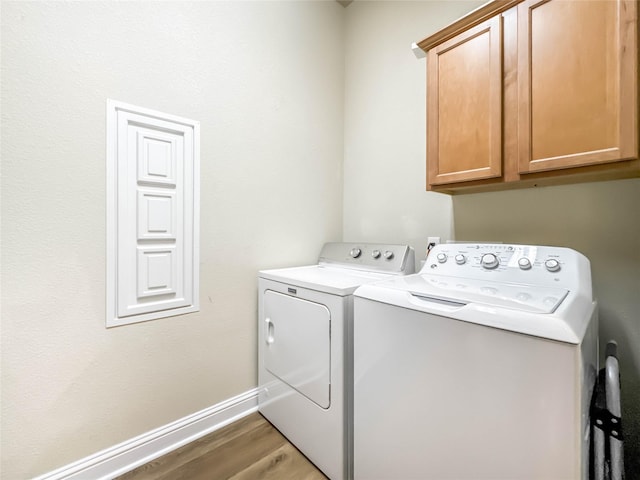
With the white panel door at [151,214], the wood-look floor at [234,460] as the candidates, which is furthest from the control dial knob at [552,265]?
the white panel door at [151,214]

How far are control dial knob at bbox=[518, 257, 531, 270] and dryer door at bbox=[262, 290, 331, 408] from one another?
771 mm

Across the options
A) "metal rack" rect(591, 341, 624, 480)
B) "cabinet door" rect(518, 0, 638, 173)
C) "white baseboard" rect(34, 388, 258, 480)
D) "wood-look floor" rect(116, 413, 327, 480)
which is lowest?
"wood-look floor" rect(116, 413, 327, 480)

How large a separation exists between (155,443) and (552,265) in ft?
6.09

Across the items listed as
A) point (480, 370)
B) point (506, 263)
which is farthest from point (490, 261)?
point (480, 370)

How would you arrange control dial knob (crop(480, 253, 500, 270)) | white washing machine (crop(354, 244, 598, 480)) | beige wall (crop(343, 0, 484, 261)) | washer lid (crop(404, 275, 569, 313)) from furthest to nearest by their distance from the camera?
beige wall (crop(343, 0, 484, 261)) → control dial knob (crop(480, 253, 500, 270)) → washer lid (crop(404, 275, 569, 313)) → white washing machine (crop(354, 244, 598, 480))

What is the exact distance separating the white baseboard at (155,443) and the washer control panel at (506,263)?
1299mm

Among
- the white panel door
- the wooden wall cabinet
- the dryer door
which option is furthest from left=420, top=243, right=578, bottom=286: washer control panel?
the white panel door

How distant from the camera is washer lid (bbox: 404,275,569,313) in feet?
2.62

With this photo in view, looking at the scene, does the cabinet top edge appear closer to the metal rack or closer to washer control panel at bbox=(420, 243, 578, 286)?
washer control panel at bbox=(420, 243, 578, 286)

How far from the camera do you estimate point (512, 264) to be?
3.66ft

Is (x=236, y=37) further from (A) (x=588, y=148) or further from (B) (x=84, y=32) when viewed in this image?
(A) (x=588, y=148)

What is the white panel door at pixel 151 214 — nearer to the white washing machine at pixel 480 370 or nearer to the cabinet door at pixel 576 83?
the white washing machine at pixel 480 370

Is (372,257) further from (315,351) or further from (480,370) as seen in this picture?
(480,370)

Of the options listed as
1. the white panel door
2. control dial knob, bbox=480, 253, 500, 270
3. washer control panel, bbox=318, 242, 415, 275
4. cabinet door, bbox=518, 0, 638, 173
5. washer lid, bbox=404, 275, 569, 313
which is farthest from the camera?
washer control panel, bbox=318, 242, 415, 275
